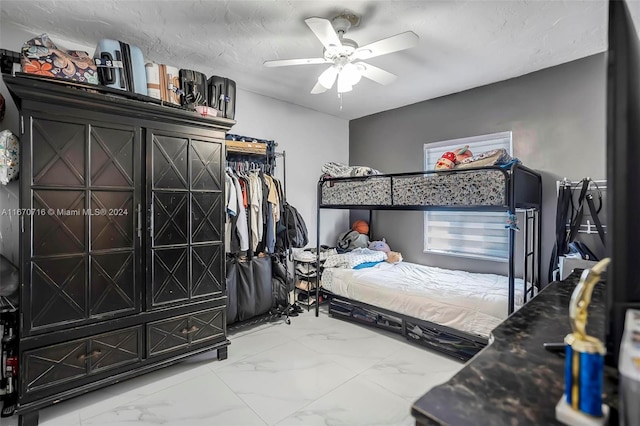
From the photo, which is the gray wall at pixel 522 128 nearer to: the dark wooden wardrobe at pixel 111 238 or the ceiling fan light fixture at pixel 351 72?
the ceiling fan light fixture at pixel 351 72

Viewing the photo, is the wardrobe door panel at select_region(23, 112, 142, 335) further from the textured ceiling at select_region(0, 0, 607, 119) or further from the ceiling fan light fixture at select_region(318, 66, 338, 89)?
the ceiling fan light fixture at select_region(318, 66, 338, 89)

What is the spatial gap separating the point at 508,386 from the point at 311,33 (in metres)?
2.52

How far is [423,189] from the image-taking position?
2.85 metres

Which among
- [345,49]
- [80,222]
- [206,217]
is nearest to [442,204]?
[345,49]

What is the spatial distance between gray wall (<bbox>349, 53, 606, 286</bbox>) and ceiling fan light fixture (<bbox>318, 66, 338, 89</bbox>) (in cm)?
198

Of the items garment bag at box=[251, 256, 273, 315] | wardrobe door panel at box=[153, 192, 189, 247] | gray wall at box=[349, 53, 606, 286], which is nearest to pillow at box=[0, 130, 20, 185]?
wardrobe door panel at box=[153, 192, 189, 247]

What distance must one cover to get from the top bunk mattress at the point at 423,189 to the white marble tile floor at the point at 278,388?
136 cm

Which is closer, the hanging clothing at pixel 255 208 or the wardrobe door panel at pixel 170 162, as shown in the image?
the wardrobe door panel at pixel 170 162

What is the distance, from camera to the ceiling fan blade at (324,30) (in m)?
1.79

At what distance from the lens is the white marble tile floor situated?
193cm

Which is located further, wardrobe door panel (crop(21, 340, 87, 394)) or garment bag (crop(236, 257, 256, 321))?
garment bag (crop(236, 257, 256, 321))

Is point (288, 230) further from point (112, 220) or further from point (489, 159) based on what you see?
point (489, 159)

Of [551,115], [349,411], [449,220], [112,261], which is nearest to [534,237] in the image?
[449,220]

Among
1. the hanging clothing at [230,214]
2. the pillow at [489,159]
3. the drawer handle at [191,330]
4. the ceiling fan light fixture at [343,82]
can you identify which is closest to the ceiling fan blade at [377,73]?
the ceiling fan light fixture at [343,82]
